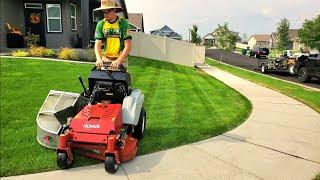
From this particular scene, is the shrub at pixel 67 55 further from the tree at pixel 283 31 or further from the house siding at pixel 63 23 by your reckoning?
the tree at pixel 283 31

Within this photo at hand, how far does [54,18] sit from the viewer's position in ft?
74.6

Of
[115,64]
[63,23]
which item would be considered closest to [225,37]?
[63,23]

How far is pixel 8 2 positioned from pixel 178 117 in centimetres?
1580

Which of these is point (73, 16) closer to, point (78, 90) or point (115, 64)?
point (78, 90)

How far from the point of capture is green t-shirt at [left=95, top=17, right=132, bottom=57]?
618cm

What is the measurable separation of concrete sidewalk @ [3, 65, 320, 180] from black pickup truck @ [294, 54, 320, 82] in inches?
484

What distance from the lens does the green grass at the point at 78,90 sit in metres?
5.94

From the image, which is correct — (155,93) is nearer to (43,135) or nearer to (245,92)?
(245,92)

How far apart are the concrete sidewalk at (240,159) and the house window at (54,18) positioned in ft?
54.4

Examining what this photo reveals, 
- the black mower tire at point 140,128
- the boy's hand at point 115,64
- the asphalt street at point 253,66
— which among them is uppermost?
the boy's hand at point 115,64

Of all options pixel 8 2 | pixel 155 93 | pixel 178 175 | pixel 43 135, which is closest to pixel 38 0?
pixel 8 2

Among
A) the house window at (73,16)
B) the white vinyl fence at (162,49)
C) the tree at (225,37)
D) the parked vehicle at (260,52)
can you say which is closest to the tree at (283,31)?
the parked vehicle at (260,52)

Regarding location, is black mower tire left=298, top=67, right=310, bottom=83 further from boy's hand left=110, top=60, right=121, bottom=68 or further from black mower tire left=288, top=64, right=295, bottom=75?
boy's hand left=110, top=60, right=121, bottom=68

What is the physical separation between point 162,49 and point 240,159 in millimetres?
22028
